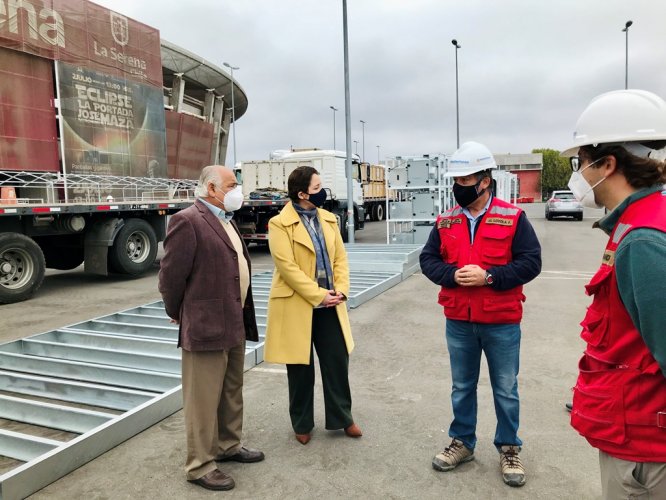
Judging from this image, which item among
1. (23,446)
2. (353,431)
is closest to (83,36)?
(23,446)

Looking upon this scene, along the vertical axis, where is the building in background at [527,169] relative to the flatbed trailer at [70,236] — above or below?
above

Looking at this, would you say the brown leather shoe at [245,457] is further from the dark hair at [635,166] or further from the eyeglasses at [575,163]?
the dark hair at [635,166]

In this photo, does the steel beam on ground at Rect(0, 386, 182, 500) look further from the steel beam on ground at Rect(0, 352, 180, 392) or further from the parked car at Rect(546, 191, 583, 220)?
the parked car at Rect(546, 191, 583, 220)

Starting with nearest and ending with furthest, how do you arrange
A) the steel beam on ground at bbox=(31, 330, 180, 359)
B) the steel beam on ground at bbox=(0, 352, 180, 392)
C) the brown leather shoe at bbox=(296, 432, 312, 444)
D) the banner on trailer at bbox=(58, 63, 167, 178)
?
1. the brown leather shoe at bbox=(296, 432, 312, 444)
2. the steel beam on ground at bbox=(0, 352, 180, 392)
3. the steel beam on ground at bbox=(31, 330, 180, 359)
4. the banner on trailer at bbox=(58, 63, 167, 178)

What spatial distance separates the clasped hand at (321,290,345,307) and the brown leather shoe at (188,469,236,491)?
122cm

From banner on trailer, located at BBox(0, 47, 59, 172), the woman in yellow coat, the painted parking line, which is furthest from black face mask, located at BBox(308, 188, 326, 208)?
banner on trailer, located at BBox(0, 47, 59, 172)

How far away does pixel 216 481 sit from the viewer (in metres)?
3.11

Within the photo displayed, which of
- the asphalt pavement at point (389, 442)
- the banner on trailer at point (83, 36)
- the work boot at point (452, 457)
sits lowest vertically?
the asphalt pavement at point (389, 442)

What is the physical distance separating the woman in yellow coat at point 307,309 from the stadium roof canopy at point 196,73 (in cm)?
3165

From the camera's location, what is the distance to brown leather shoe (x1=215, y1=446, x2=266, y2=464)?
3.45 metres

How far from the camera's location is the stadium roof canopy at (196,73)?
32622 millimetres

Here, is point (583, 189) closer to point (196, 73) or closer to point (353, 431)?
point (353, 431)

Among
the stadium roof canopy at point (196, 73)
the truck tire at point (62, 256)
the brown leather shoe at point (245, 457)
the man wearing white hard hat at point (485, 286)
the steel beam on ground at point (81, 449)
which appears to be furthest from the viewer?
the stadium roof canopy at point (196, 73)

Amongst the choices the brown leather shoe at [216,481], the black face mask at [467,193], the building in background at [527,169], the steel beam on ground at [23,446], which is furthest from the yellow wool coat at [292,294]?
the building in background at [527,169]
